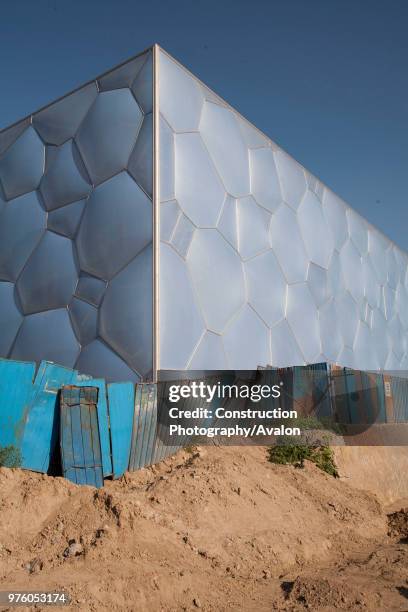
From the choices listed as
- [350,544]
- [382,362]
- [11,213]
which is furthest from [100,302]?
[382,362]

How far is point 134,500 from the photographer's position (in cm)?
479

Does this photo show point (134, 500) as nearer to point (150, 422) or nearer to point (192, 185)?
point (150, 422)

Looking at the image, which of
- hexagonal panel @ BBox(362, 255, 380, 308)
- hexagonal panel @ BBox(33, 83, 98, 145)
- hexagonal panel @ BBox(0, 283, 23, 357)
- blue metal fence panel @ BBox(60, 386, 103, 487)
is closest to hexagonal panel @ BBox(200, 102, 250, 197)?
hexagonal panel @ BBox(33, 83, 98, 145)

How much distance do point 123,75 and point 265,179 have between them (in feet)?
11.2

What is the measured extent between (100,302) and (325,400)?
3900 millimetres

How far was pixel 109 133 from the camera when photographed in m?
9.36

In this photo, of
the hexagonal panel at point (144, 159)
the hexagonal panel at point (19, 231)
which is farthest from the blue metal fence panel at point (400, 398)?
the hexagonal panel at point (19, 231)

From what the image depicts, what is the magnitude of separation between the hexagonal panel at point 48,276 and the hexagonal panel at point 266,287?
3042 millimetres

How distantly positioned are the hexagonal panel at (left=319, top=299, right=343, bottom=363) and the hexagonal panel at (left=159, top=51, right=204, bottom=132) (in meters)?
5.20

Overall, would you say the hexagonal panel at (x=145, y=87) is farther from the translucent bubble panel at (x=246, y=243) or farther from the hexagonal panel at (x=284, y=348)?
the hexagonal panel at (x=284, y=348)

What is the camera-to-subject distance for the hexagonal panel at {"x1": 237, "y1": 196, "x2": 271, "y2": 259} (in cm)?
1005

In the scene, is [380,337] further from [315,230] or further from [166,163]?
[166,163]

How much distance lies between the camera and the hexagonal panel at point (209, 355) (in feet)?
27.2

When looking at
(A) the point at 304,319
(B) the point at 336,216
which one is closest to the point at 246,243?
(A) the point at 304,319
